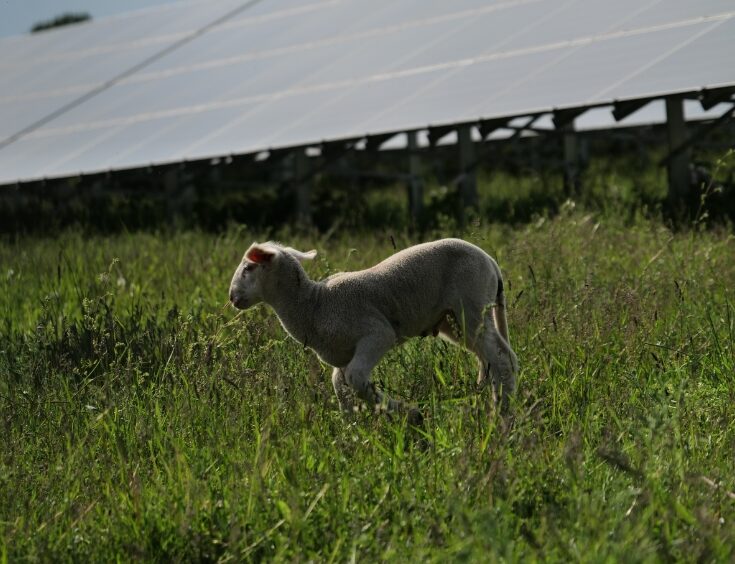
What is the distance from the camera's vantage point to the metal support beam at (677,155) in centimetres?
1069

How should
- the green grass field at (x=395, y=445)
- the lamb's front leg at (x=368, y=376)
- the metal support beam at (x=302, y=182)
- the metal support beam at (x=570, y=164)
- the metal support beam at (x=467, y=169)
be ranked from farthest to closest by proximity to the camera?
the metal support beam at (x=302, y=182) → the metal support beam at (x=467, y=169) → the metal support beam at (x=570, y=164) → the lamb's front leg at (x=368, y=376) → the green grass field at (x=395, y=445)

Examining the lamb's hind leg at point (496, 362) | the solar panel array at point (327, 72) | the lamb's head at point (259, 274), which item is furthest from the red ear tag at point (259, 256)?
the solar panel array at point (327, 72)

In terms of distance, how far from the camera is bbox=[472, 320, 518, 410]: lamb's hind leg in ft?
15.0

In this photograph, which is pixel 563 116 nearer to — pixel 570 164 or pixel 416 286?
pixel 570 164

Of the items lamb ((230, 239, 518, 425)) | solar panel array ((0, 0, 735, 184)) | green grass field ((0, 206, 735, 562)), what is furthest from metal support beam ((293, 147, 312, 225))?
lamb ((230, 239, 518, 425))

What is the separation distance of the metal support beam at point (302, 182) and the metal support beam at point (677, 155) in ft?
13.7

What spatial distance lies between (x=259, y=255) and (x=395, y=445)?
0.95 metres

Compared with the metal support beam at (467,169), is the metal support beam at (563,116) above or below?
above

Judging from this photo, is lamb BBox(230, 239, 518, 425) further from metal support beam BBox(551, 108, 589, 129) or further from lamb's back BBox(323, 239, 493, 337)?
metal support beam BBox(551, 108, 589, 129)

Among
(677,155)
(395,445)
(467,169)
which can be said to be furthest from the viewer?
(467,169)

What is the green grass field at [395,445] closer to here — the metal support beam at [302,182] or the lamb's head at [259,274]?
the lamb's head at [259,274]

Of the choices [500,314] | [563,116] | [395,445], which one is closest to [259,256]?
[395,445]

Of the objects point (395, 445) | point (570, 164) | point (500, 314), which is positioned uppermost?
point (570, 164)

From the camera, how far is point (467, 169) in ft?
40.3
